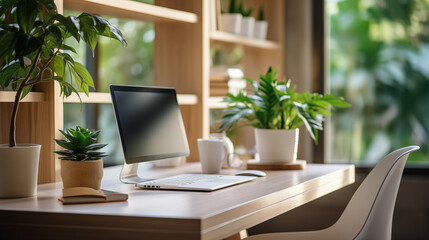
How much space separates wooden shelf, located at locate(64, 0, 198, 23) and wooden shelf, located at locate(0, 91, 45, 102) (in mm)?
398

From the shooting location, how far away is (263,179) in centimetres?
237

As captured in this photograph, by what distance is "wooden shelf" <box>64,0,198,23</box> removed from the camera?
7.95 ft

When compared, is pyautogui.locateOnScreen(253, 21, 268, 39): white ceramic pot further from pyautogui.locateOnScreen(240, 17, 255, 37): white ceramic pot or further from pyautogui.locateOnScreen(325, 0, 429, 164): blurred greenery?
pyautogui.locateOnScreen(325, 0, 429, 164): blurred greenery

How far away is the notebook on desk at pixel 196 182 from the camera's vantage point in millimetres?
2047

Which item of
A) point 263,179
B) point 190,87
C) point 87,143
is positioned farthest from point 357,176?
point 87,143

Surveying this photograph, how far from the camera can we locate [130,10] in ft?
8.48

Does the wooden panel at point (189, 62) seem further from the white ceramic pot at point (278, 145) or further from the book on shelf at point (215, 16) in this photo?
the white ceramic pot at point (278, 145)

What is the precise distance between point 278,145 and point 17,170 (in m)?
1.27

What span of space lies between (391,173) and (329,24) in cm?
208

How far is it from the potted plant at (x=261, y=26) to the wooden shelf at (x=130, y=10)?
31.5 inches

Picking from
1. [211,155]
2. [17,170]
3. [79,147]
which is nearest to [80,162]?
[79,147]

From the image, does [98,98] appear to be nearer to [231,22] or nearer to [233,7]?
[231,22]

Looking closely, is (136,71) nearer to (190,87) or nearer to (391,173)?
(190,87)

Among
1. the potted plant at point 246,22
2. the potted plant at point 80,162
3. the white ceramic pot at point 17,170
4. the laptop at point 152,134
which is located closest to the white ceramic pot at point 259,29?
the potted plant at point 246,22
